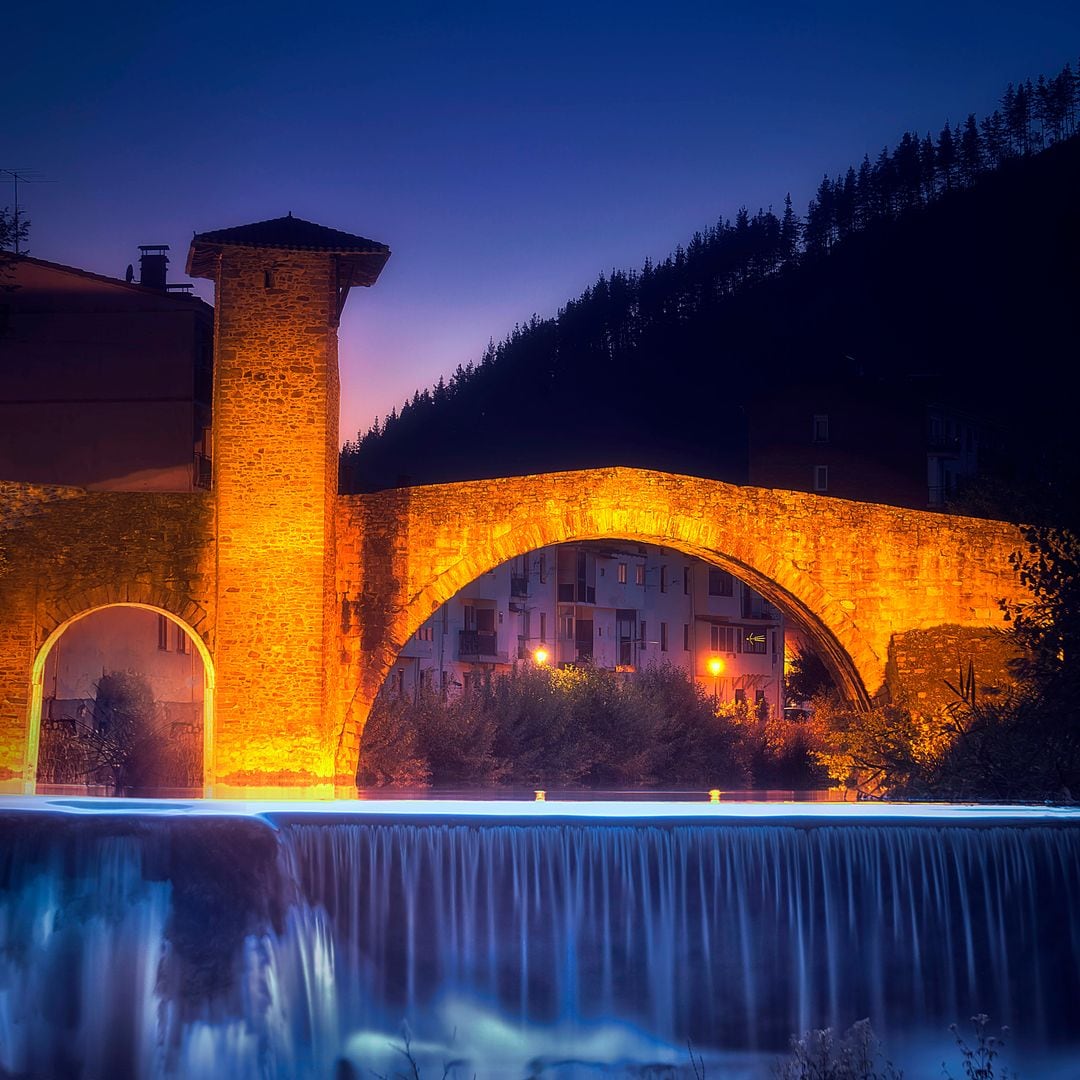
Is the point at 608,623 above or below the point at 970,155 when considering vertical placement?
below

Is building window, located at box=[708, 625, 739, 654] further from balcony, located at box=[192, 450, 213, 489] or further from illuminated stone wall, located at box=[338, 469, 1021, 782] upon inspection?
illuminated stone wall, located at box=[338, 469, 1021, 782]

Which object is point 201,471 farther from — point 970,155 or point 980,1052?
point 970,155

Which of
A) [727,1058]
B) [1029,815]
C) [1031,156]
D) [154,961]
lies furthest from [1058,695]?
[1031,156]

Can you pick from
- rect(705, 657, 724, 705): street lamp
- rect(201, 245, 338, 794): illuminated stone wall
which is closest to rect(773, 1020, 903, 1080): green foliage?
rect(201, 245, 338, 794): illuminated stone wall

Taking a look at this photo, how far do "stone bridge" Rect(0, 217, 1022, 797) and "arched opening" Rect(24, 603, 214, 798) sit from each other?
304mm

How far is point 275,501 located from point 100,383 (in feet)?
29.2

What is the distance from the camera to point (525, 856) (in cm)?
1283

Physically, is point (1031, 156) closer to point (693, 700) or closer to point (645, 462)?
point (645, 462)

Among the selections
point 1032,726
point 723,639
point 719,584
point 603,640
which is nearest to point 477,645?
point 603,640

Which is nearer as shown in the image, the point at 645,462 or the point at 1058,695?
the point at 1058,695

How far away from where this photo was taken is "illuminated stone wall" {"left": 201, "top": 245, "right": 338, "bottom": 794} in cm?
1925

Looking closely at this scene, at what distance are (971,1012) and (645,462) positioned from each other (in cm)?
6003

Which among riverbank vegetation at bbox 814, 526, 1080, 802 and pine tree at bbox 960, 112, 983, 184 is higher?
pine tree at bbox 960, 112, 983, 184

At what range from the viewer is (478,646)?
40281mm
